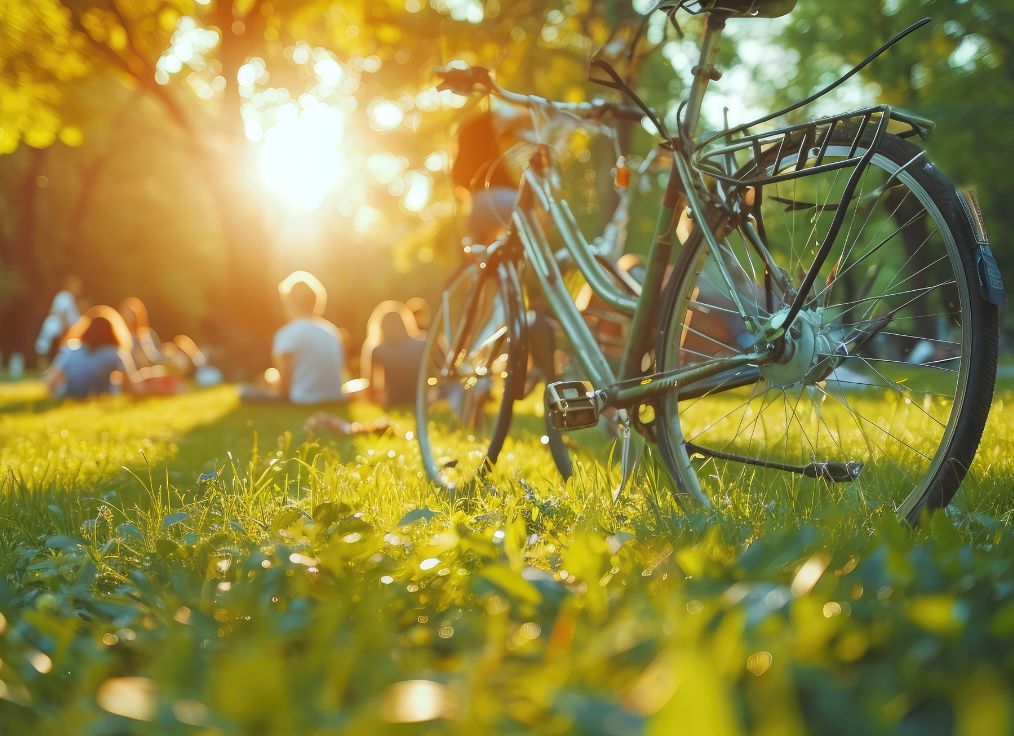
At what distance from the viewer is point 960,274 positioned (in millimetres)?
2230

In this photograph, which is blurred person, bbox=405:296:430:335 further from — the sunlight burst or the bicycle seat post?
the bicycle seat post

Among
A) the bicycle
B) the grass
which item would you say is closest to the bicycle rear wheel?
the bicycle

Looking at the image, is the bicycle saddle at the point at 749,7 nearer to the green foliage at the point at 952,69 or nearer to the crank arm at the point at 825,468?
the crank arm at the point at 825,468

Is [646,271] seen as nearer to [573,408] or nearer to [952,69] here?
[573,408]

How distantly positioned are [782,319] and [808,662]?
1481 mm

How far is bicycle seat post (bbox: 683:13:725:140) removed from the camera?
295 cm

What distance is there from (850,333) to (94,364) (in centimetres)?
1138

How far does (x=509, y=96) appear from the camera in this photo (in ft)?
12.7

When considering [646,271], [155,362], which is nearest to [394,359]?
[646,271]

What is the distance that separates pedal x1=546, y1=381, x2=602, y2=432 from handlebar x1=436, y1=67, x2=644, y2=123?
115 cm

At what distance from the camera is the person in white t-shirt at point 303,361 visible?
970 centimetres

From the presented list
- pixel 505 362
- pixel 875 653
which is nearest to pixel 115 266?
pixel 505 362

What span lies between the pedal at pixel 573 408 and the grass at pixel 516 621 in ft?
1.49

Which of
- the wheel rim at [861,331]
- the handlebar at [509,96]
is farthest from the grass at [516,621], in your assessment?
the handlebar at [509,96]
